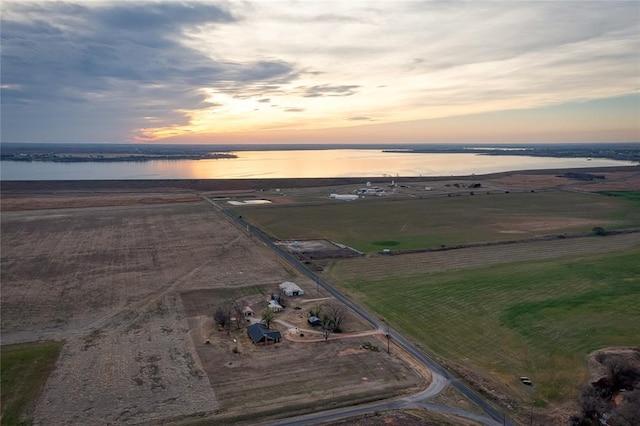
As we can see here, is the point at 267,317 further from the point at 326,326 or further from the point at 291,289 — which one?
the point at 291,289

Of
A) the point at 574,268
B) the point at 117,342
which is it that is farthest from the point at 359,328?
the point at 574,268

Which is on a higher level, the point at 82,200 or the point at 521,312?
the point at 82,200

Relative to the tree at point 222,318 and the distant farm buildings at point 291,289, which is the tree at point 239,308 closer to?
the tree at point 222,318

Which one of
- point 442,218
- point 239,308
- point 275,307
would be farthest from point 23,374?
point 442,218

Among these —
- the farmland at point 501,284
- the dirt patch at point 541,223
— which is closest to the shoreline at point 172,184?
the farmland at point 501,284

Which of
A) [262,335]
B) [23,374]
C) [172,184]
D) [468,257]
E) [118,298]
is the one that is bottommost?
[23,374]

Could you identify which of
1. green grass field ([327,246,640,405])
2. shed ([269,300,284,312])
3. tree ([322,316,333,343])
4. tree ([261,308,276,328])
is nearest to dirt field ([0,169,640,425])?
tree ([322,316,333,343])
